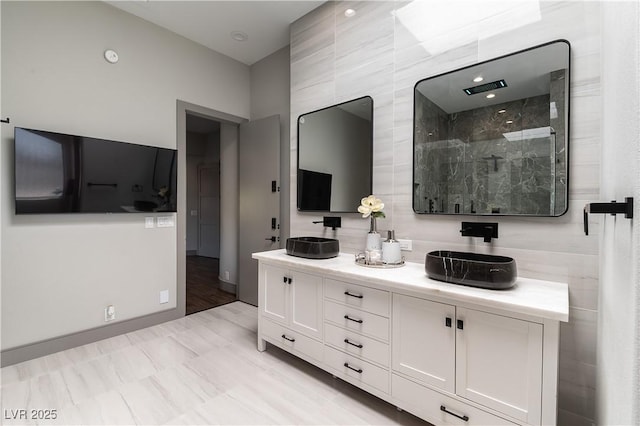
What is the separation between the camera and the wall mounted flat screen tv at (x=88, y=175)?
218cm

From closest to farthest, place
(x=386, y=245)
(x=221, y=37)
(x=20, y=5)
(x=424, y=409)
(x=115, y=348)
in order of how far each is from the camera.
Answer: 1. (x=424, y=409)
2. (x=386, y=245)
3. (x=20, y=5)
4. (x=115, y=348)
5. (x=221, y=37)

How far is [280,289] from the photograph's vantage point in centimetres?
227

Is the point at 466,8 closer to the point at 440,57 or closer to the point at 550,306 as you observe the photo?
the point at 440,57

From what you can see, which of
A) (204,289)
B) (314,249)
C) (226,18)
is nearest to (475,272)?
(314,249)

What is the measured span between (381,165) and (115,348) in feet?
9.37

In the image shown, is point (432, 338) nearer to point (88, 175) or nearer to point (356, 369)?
point (356, 369)

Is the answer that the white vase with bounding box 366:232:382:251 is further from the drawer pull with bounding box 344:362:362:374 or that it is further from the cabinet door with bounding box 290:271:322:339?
the drawer pull with bounding box 344:362:362:374

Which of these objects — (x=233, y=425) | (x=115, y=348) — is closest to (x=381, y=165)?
(x=233, y=425)

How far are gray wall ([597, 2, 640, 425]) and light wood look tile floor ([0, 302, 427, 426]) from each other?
1.20 metres

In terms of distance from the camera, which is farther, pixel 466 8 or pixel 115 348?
pixel 115 348

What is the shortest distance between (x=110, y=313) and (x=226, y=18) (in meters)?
3.19

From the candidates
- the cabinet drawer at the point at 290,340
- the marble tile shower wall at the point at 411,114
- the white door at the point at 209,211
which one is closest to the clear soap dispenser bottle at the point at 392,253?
the marble tile shower wall at the point at 411,114

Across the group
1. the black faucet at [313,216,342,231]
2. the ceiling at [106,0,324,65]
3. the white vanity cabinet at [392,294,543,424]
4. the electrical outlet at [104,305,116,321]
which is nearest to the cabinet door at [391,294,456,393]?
the white vanity cabinet at [392,294,543,424]

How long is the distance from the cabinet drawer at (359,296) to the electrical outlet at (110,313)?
2.22 m
